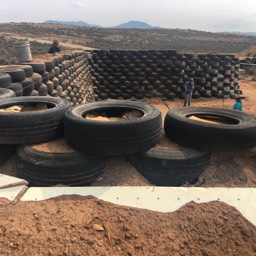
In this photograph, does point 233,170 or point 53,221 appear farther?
point 233,170

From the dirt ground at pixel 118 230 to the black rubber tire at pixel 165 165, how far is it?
1287mm

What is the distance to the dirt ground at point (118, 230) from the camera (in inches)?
107

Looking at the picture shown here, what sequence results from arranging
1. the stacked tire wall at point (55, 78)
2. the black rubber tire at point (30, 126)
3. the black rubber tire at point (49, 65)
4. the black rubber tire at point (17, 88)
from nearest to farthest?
the black rubber tire at point (30, 126) < the black rubber tire at point (17, 88) < the stacked tire wall at point (55, 78) < the black rubber tire at point (49, 65)

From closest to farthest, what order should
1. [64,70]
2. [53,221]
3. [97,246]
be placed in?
[97,246] → [53,221] → [64,70]

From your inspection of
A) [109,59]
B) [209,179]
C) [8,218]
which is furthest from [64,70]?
[8,218]

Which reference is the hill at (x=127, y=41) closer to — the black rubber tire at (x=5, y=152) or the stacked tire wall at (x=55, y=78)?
the stacked tire wall at (x=55, y=78)

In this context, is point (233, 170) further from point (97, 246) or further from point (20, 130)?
point (20, 130)

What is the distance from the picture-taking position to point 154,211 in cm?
324

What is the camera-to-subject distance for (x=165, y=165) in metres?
4.59

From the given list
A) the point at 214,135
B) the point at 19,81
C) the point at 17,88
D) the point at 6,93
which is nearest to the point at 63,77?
the point at 19,81

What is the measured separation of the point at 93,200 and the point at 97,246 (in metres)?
0.76

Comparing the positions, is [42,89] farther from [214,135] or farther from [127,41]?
[127,41]

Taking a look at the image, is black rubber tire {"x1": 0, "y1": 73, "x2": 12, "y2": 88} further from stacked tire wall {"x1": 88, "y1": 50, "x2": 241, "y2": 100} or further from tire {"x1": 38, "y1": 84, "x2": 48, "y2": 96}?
stacked tire wall {"x1": 88, "y1": 50, "x2": 241, "y2": 100}

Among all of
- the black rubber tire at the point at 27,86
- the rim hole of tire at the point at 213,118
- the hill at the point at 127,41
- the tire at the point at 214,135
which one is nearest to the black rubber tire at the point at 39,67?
the black rubber tire at the point at 27,86
